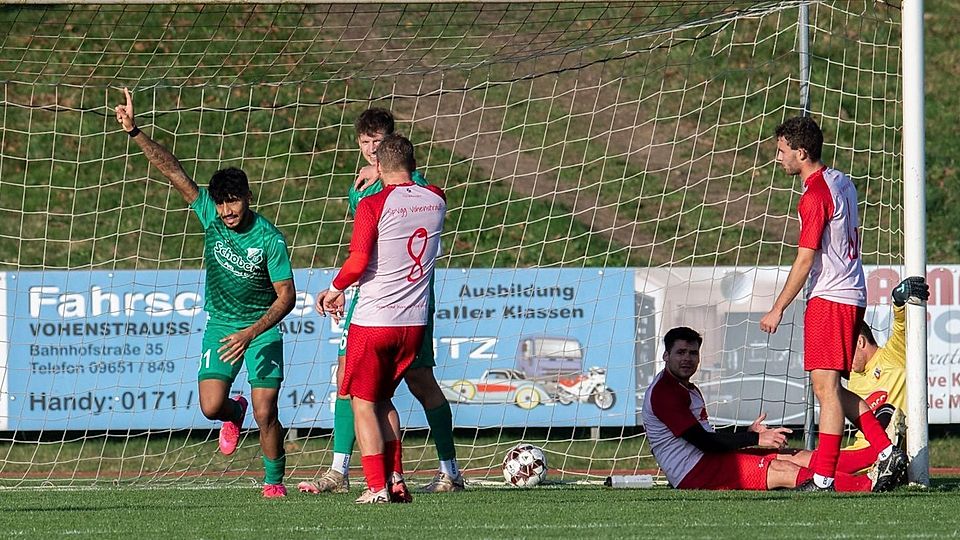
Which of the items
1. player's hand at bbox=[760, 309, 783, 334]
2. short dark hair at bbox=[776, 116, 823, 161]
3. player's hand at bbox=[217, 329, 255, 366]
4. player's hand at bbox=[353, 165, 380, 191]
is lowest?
player's hand at bbox=[217, 329, 255, 366]

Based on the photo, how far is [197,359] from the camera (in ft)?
37.9

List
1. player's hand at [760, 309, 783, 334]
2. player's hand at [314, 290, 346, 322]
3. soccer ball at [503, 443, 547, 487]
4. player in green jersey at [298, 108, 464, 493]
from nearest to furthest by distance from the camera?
player's hand at [314, 290, 346, 322], player's hand at [760, 309, 783, 334], player in green jersey at [298, 108, 464, 493], soccer ball at [503, 443, 547, 487]

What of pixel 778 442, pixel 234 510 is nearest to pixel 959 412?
pixel 778 442

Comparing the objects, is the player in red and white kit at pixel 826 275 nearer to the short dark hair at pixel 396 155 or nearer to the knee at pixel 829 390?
the knee at pixel 829 390

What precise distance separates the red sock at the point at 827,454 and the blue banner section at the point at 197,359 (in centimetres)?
427

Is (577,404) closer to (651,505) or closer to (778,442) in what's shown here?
(778,442)

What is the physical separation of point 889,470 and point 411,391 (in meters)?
2.66

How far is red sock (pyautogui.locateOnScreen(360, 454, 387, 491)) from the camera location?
21.9 feet

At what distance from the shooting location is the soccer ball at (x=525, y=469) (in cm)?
867

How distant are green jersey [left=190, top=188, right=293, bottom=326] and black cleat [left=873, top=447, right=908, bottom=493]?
11.1 feet

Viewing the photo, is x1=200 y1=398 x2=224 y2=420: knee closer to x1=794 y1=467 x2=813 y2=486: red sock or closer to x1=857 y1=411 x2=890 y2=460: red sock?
x1=794 y1=467 x2=813 y2=486: red sock

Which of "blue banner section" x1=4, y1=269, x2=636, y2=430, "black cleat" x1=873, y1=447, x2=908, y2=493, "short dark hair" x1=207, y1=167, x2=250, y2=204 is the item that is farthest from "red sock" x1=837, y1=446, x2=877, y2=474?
"short dark hair" x1=207, y1=167, x2=250, y2=204

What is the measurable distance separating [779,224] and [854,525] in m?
10.9

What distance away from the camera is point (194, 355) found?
11.5 meters
